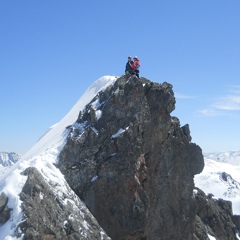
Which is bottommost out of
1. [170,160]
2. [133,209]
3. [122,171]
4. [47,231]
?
[47,231]

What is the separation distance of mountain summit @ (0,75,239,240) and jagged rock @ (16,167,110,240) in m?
0.07

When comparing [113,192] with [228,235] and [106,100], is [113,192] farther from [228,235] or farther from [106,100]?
[228,235]

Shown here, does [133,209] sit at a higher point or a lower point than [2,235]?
higher

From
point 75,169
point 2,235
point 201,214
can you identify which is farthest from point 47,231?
point 201,214

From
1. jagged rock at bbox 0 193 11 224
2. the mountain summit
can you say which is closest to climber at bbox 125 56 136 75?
the mountain summit

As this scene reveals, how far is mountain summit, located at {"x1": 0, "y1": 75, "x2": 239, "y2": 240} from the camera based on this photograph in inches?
1082

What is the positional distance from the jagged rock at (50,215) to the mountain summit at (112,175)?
0.07 meters

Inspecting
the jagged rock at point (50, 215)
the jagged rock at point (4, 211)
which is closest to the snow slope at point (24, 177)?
the jagged rock at point (4, 211)

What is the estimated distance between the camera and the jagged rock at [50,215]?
25.7 m

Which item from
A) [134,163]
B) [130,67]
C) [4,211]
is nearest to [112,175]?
[134,163]

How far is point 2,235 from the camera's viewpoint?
24.7 meters

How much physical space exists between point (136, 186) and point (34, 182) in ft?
36.3

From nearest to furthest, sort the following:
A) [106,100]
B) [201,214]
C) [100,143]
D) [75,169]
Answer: [75,169], [100,143], [106,100], [201,214]

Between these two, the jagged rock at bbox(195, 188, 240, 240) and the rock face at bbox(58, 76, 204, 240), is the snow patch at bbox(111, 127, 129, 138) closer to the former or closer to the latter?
the rock face at bbox(58, 76, 204, 240)
